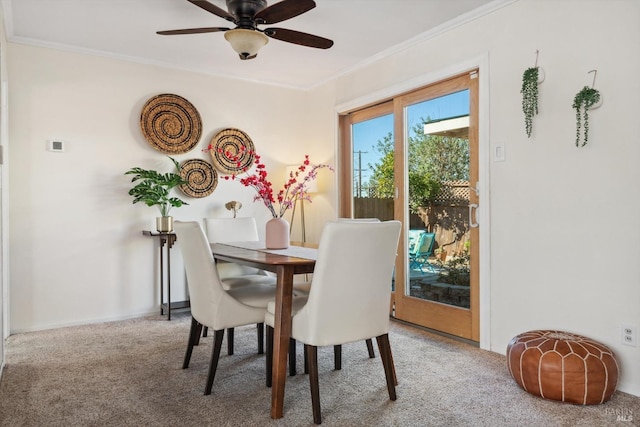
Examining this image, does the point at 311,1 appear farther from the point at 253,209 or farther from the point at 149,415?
the point at 253,209

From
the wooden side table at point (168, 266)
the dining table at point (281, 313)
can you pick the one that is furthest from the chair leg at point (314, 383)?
the wooden side table at point (168, 266)

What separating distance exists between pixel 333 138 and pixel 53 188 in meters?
2.67

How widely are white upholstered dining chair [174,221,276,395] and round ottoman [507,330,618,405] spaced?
4.75 ft

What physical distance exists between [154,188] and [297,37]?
1987mm

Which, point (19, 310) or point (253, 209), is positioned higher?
point (253, 209)

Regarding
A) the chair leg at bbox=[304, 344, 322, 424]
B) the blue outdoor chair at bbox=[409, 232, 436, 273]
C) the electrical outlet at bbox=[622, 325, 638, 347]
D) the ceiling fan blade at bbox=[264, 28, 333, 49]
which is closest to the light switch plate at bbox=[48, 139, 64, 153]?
the ceiling fan blade at bbox=[264, 28, 333, 49]

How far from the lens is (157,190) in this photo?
3912 mm

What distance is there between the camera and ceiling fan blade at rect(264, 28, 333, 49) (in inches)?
105

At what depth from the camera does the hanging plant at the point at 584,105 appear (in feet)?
8.03

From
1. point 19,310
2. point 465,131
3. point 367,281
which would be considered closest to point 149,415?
point 367,281

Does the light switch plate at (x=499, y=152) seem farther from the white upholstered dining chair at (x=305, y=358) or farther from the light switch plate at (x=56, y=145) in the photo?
the light switch plate at (x=56, y=145)

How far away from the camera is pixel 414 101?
3723mm

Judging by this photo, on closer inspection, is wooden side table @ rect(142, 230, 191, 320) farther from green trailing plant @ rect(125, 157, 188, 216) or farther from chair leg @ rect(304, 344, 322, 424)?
chair leg @ rect(304, 344, 322, 424)

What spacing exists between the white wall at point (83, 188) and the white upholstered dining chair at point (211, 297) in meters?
1.79
